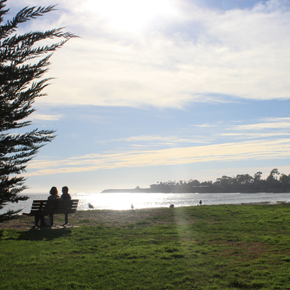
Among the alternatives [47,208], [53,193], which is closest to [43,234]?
[47,208]

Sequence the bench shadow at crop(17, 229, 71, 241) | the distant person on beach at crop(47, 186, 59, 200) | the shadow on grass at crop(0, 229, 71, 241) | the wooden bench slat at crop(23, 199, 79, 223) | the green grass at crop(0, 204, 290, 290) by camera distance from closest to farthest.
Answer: the green grass at crop(0, 204, 290, 290), the shadow on grass at crop(0, 229, 71, 241), the bench shadow at crop(17, 229, 71, 241), the wooden bench slat at crop(23, 199, 79, 223), the distant person on beach at crop(47, 186, 59, 200)

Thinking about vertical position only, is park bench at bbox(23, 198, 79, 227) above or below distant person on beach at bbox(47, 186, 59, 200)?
below

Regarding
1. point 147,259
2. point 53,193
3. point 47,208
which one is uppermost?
point 53,193

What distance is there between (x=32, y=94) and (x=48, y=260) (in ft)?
14.3

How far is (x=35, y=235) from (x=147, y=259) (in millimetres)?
→ 5268

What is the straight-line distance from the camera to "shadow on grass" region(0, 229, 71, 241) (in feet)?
31.7

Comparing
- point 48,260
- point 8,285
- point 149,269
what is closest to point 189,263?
point 149,269

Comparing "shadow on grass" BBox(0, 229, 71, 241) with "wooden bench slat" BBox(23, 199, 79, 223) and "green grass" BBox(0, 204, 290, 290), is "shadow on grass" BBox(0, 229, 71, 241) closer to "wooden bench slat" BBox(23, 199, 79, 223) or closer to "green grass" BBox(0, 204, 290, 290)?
"green grass" BBox(0, 204, 290, 290)

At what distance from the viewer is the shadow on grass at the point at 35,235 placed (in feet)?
31.7

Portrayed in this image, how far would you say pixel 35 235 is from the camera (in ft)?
33.8

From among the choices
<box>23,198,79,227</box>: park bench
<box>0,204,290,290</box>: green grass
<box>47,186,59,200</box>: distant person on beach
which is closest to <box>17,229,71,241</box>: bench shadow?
<box>0,204,290,290</box>: green grass

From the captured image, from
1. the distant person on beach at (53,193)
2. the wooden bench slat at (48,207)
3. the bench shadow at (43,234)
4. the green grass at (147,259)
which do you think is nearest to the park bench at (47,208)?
the wooden bench slat at (48,207)

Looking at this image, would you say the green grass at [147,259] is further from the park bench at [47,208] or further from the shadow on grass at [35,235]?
the park bench at [47,208]

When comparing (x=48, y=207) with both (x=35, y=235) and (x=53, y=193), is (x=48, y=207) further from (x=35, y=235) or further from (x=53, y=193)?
(x=35, y=235)
